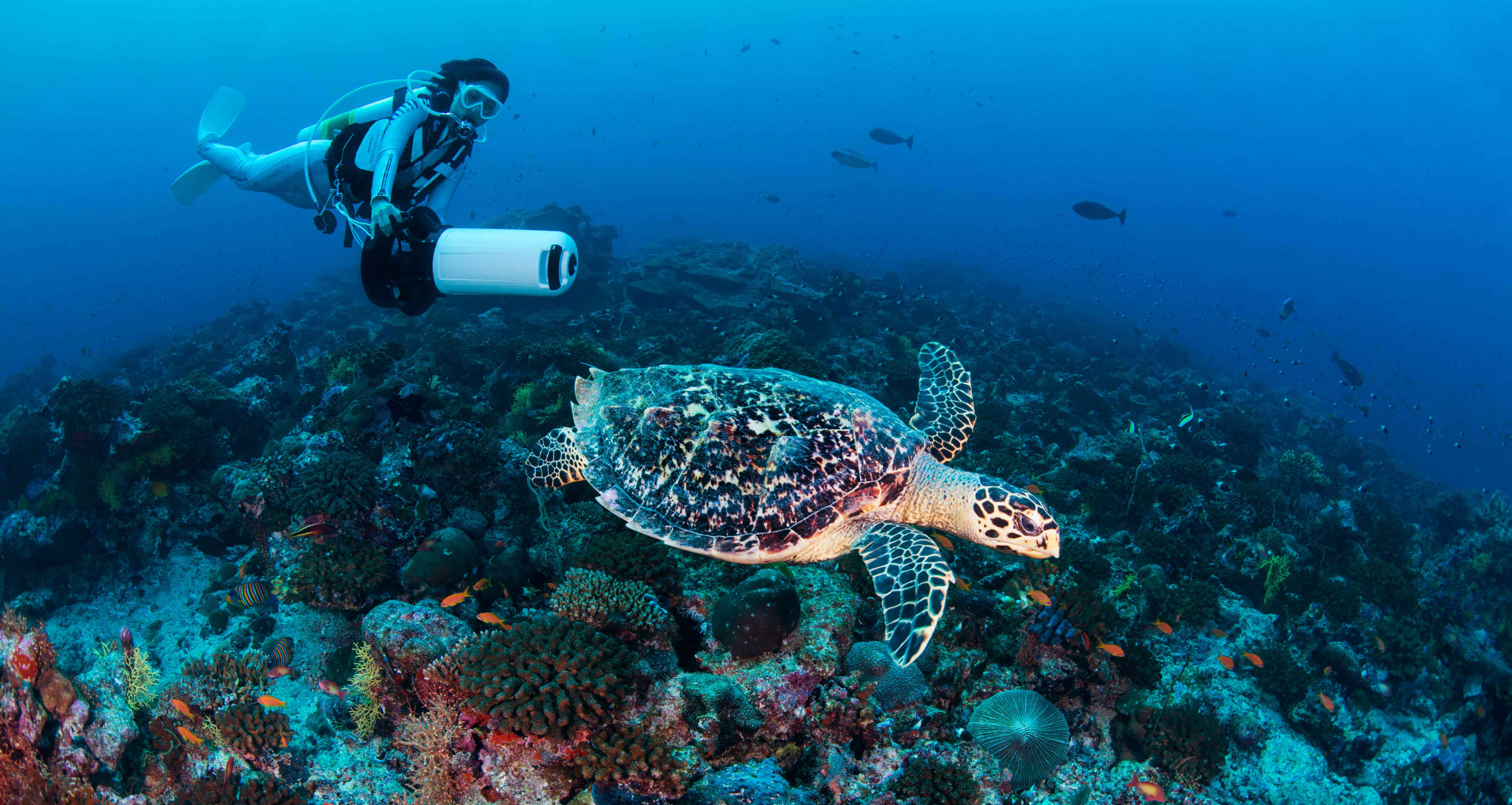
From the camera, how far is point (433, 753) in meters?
3.28

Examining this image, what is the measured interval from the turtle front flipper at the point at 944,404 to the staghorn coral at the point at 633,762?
318 centimetres

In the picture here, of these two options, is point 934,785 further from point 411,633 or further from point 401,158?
point 401,158

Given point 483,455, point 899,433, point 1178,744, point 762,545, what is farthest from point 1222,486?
point 483,455

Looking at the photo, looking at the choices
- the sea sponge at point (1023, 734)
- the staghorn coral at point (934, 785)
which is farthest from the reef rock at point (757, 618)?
the sea sponge at point (1023, 734)

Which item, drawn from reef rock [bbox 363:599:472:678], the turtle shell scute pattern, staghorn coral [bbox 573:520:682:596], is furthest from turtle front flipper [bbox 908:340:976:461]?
reef rock [bbox 363:599:472:678]

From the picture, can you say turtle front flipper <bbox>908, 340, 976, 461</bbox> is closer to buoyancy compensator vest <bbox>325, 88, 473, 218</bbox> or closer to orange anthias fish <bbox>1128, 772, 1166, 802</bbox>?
orange anthias fish <bbox>1128, 772, 1166, 802</bbox>

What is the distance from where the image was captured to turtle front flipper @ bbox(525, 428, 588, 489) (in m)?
4.70

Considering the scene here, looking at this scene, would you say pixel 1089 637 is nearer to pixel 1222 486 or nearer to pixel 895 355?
pixel 1222 486

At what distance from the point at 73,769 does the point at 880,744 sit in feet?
18.3

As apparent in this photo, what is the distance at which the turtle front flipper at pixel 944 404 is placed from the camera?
4.92 metres

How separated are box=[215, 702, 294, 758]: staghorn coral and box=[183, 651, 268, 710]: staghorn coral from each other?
211 mm

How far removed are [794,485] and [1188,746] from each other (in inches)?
168

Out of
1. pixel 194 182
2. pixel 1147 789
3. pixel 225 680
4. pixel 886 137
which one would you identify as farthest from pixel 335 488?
pixel 886 137

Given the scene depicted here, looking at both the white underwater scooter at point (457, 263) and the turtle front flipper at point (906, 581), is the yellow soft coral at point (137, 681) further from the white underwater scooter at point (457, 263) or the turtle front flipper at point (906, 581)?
the turtle front flipper at point (906, 581)
